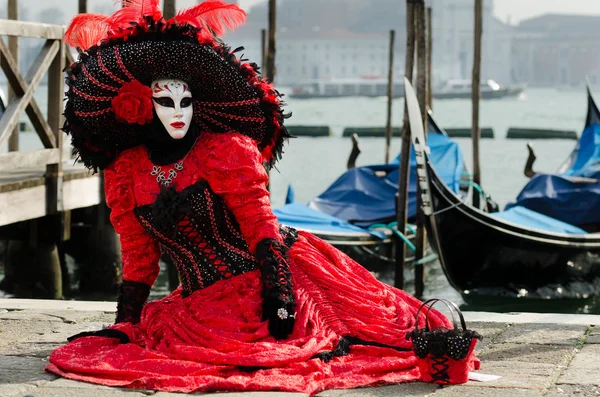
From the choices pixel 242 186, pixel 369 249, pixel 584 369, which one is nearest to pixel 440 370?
pixel 584 369

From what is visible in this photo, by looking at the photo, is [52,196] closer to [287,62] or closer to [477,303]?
[477,303]

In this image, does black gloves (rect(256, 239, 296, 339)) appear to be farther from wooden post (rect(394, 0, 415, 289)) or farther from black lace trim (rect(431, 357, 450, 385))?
wooden post (rect(394, 0, 415, 289))

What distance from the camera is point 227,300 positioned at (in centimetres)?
322

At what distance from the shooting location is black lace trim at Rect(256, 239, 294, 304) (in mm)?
3162

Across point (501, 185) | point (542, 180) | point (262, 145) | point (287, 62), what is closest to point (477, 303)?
point (542, 180)

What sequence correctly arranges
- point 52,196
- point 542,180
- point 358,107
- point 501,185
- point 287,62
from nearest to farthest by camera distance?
point 52,196 → point 542,180 → point 501,185 → point 358,107 → point 287,62

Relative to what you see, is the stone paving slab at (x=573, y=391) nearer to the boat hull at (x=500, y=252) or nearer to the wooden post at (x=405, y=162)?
the boat hull at (x=500, y=252)

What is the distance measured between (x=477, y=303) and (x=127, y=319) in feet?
17.5

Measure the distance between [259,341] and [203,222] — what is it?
0.37 m

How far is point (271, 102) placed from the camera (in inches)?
133

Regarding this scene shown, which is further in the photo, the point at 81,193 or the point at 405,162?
the point at 405,162

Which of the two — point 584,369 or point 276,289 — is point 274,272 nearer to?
point 276,289

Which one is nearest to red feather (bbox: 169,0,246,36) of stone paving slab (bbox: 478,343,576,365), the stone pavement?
the stone pavement

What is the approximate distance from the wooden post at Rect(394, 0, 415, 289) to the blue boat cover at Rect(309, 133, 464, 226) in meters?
0.86
